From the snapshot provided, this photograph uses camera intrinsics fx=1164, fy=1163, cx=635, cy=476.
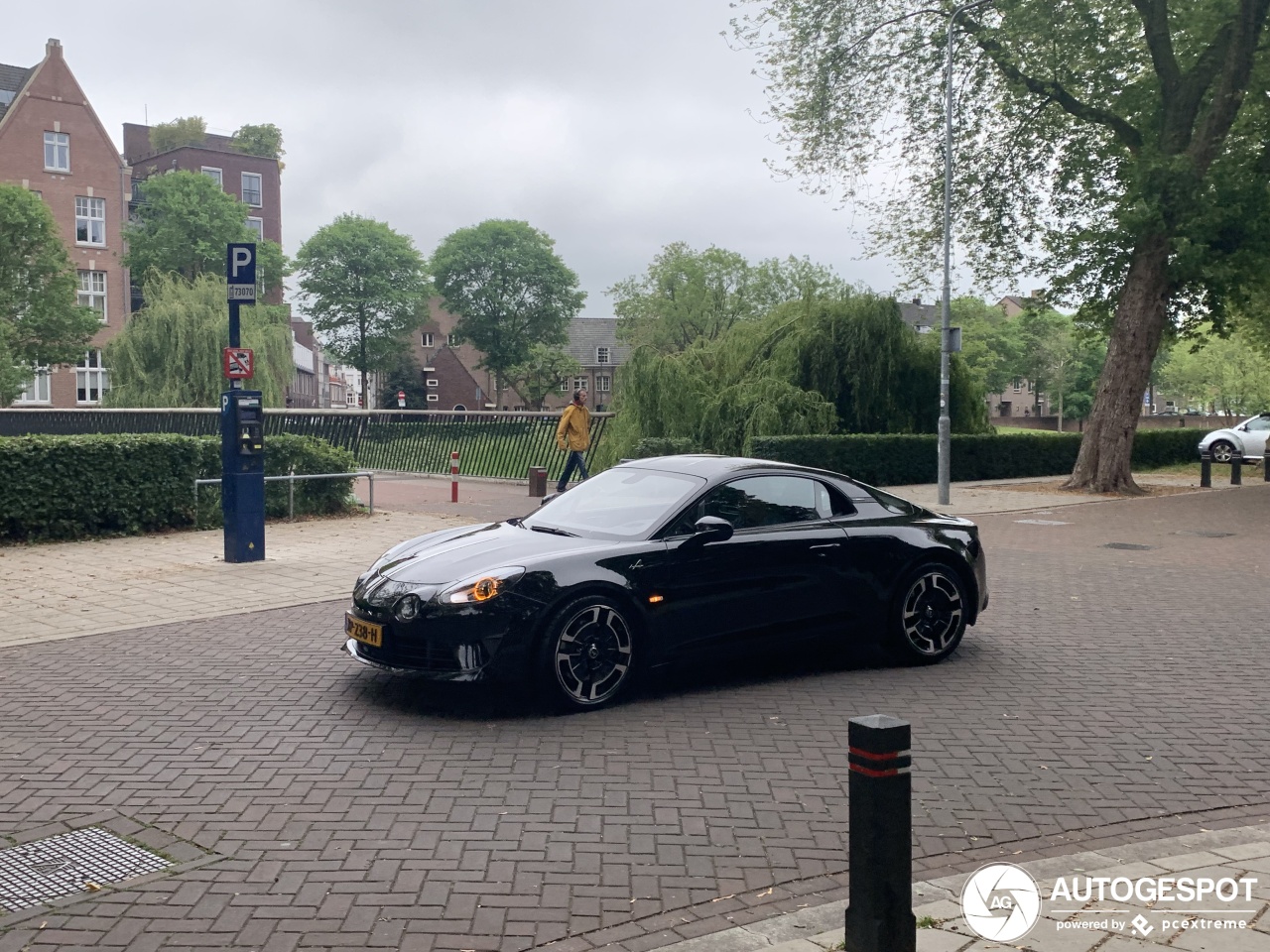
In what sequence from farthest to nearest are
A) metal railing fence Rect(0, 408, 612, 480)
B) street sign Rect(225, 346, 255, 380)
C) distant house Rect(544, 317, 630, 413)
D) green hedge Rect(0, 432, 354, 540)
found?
1. distant house Rect(544, 317, 630, 413)
2. metal railing fence Rect(0, 408, 612, 480)
3. green hedge Rect(0, 432, 354, 540)
4. street sign Rect(225, 346, 255, 380)

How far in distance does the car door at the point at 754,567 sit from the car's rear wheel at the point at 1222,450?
99.7 ft

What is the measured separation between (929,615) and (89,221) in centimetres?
5625

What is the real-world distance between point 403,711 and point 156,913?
8.50 ft

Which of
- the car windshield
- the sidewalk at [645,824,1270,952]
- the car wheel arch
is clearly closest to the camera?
the sidewalk at [645,824,1270,952]

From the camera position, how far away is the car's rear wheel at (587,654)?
6.20 meters

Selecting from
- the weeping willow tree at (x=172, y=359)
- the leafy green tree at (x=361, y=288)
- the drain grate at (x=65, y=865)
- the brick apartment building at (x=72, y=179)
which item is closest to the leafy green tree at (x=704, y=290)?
the leafy green tree at (x=361, y=288)

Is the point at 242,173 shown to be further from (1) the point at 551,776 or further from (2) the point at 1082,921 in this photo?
(2) the point at 1082,921

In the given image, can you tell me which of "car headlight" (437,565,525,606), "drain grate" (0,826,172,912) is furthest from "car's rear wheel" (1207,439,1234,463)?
"drain grate" (0,826,172,912)

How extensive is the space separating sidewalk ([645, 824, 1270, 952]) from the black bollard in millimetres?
236

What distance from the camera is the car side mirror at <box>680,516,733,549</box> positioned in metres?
6.64

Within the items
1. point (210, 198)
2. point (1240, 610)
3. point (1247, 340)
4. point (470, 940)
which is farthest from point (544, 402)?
point (470, 940)

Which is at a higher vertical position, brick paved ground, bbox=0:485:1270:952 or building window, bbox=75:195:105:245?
building window, bbox=75:195:105:245

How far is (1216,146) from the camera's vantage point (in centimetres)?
2347

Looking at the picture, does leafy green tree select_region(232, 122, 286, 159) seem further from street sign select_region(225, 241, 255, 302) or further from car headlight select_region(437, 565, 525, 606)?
car headlight select_region(437, 565, 525, 606)
